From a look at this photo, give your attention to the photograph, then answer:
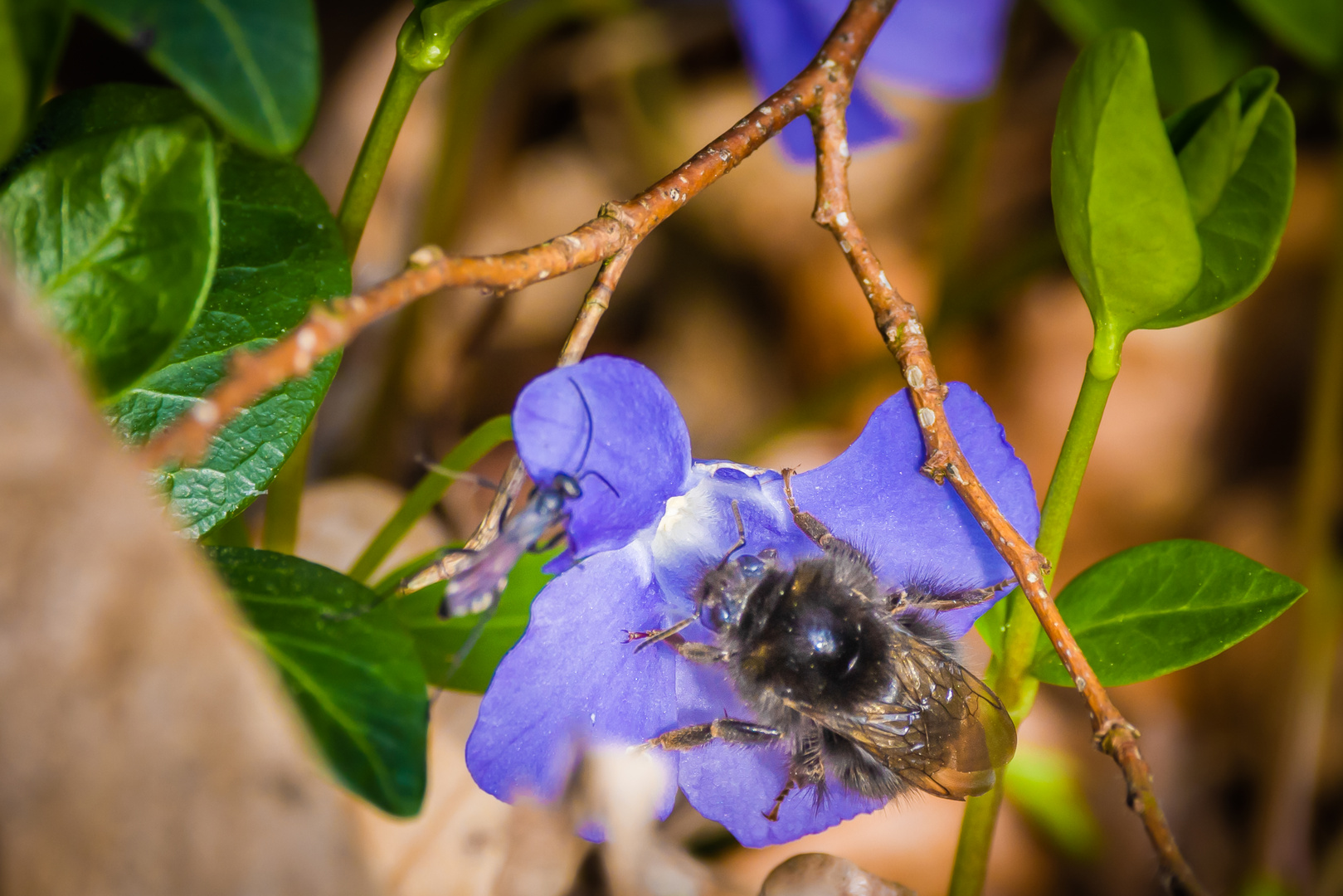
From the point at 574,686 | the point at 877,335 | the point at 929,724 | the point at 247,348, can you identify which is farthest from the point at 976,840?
the point at 877,335

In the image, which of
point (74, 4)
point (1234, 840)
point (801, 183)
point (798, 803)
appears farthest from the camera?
point (801, 183)

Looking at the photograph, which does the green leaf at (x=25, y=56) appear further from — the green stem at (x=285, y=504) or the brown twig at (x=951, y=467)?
the brown twig at (x=951, y=467)

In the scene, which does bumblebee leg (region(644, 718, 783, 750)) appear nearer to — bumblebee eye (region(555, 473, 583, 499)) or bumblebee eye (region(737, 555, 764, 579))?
bumblebee eye (region(737, 555, 764, 579))

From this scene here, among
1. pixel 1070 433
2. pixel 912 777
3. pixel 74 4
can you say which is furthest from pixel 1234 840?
pixel 74 4

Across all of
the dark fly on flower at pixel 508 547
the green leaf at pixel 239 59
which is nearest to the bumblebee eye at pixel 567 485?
the dark fly on flower at pixel 508 547

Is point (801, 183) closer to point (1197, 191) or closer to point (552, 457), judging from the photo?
point (1197, 191)
